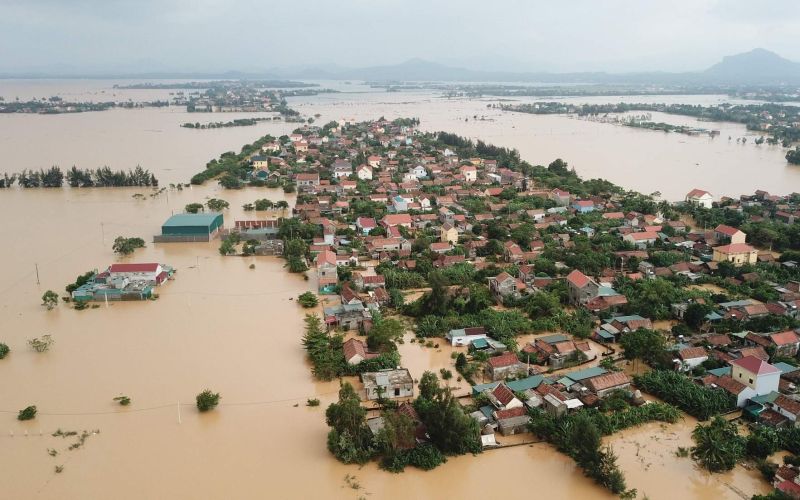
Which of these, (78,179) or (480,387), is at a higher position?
(78,179)

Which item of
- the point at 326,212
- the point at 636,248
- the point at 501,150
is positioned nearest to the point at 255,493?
the point at 636,248

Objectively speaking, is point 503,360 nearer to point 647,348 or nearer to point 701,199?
point 647,348

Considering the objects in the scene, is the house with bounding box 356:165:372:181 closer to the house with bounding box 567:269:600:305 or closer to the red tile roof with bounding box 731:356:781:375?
the house with bounding box 567:269:600:305

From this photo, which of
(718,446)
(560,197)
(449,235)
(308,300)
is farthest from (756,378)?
(560,197)

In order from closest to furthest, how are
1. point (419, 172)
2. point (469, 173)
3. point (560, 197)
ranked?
point (560, 197), point (469, 173), point (419, 172)

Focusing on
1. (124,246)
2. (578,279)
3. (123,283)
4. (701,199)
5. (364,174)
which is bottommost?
(123,283)

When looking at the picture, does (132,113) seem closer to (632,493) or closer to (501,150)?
(501,150)

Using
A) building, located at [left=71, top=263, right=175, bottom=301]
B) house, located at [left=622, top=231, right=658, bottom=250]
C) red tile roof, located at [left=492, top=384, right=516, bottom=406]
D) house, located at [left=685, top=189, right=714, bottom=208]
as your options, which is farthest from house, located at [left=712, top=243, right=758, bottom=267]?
building, located at [left=71, top=263, right=175, bottom=301]
